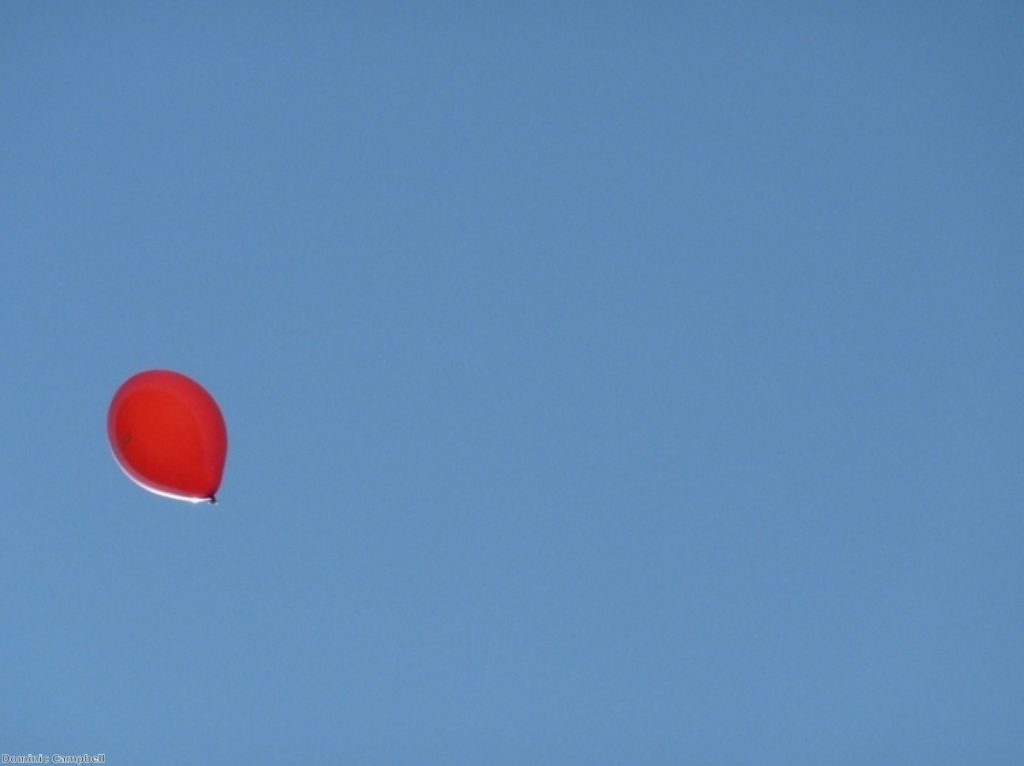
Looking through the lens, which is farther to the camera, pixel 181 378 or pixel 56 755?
pixel 56 755

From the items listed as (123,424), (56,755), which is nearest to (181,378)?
(123,424)

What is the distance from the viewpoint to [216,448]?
26.4 ft

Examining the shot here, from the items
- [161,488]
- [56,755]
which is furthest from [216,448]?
[56,755]

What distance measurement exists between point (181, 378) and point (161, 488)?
27.9 inches

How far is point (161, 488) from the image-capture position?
7.91m

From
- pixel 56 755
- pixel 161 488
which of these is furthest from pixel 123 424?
pixel 56 755

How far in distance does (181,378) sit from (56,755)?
14.9 feet

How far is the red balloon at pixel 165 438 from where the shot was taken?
786cm

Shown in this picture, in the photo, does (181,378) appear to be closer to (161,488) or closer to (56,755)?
(161,488)

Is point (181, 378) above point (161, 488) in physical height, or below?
above

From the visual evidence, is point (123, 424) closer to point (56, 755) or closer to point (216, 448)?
point (216, 448)

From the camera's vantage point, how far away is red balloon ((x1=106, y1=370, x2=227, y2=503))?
25.8ft

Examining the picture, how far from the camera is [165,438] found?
786 cm

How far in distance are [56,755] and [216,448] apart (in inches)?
174
